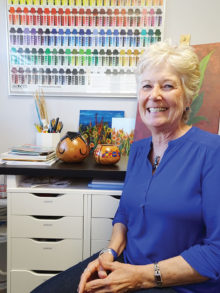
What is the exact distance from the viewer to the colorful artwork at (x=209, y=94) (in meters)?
1.34

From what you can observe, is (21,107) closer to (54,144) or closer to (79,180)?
(54,144)

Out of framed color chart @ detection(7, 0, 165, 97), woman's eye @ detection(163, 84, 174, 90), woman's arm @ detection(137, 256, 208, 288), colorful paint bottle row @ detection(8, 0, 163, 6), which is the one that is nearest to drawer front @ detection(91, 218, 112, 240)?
woman's arm @ detection(137, 256, 208, 288)

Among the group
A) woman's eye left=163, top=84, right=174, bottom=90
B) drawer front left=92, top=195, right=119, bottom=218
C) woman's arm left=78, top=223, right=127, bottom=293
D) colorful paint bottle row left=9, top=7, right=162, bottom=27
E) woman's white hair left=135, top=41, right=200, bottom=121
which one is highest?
colorful paint bottle row left=9, top=7, right=162, bottom=27

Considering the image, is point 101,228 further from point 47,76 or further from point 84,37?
point 84,37

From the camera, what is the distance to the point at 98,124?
1597 mm

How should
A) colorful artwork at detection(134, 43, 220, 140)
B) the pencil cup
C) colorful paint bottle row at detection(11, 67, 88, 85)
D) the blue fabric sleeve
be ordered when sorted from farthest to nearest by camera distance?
colorful paint bottle row at detection(11, 67, 88, 85), the pencil cup, colorful artwork at detection(134, 43, 220, 140), the blue fabric sleeve

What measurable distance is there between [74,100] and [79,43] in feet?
1.16

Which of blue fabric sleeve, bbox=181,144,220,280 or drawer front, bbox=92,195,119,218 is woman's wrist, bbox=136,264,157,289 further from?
drawer front, bbox=92,195,119,218

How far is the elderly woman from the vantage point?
704 mm

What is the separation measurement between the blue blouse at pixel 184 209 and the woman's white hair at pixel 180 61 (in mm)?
154

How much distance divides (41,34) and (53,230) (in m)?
1.18

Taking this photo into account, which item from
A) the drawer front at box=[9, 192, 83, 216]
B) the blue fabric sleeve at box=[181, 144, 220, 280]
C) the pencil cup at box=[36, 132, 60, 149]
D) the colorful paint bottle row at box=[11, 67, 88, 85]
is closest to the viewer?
the blue fabric sleeve at box=[181, 144, 220, 280]

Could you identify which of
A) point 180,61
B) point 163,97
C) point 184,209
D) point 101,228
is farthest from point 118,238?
point 180,61

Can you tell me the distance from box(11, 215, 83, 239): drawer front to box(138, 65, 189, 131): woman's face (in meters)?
0.60
